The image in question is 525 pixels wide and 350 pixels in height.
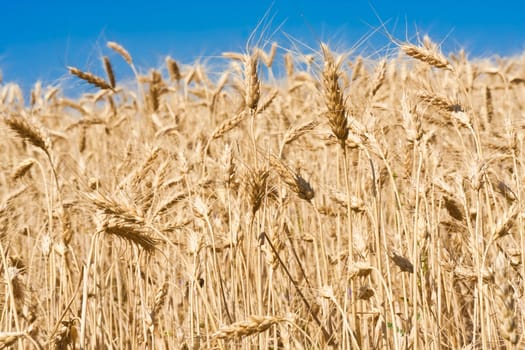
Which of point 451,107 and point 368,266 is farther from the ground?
point 451,107

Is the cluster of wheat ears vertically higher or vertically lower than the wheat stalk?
lower

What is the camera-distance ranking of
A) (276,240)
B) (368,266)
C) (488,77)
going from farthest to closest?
1. (488,77)
2. (276,240)
3. (368,266)

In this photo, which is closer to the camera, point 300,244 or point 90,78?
point 300,244

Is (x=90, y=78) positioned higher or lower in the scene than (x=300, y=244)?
higher

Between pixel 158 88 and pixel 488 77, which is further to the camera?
pixel 488 77

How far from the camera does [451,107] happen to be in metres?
2.65

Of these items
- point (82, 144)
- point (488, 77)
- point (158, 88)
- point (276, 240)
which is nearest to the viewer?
point (276, 240)

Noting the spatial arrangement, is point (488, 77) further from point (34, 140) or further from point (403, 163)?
point (34, 140)

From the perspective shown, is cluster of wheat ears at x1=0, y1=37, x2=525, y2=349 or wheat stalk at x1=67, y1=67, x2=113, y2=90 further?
wheat stalk at x1=67, y1=67, x2=113, y2=90

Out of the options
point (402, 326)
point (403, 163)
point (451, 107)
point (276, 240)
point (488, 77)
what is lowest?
point (402, 326)

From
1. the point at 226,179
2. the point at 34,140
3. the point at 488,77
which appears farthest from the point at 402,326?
the point at 488,77

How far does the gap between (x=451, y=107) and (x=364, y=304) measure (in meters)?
0.94

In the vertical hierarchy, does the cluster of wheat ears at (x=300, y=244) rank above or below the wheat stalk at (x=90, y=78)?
below

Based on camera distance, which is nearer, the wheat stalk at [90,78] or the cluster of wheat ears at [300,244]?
the cluster of wheat ears at [300,244]
